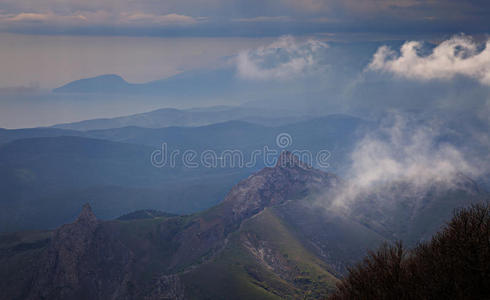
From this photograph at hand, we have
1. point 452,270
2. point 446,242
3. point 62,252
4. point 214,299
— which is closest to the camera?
point 452,270

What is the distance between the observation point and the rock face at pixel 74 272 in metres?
179

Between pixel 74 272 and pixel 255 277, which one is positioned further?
pixel 74 272

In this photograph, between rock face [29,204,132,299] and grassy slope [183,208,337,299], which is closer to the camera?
grassy slope [183,208,337,299]

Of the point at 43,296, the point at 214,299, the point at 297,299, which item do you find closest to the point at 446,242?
the point at 214,299

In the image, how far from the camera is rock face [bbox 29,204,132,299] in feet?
586

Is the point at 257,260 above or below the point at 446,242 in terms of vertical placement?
below

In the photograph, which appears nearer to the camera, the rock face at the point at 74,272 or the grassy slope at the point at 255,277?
the grassy slope at the point at 255,277

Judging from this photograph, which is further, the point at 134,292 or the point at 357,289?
the point at 134,292

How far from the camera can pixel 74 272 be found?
186875 mm

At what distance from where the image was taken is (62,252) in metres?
188

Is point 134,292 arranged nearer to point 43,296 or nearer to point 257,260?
point 43,296

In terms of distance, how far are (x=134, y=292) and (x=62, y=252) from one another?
38.3 meters

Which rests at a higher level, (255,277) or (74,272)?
(255,277)

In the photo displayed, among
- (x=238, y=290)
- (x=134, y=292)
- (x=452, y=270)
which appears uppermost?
(x=452, y=270)
